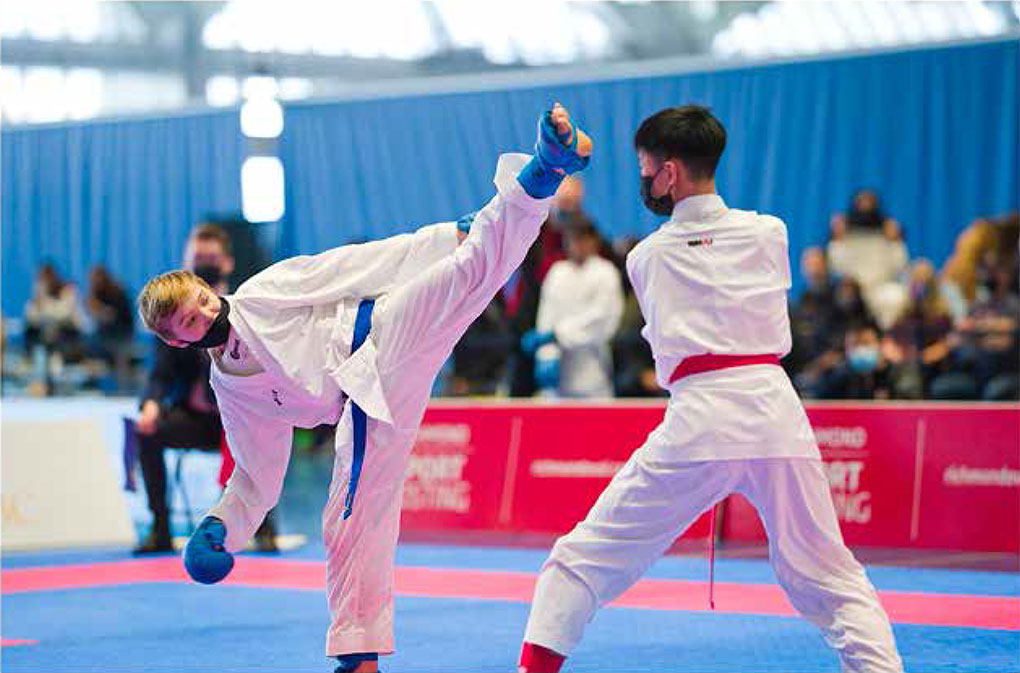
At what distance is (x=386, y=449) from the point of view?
14.5 feet

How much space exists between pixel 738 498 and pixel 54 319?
857 centimetres

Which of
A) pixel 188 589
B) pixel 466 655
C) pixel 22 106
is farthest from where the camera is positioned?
pixel 22 106

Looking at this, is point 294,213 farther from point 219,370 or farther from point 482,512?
point 219,370

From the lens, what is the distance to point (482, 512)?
9.52 metres

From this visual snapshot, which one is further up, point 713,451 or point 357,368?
point 357,368

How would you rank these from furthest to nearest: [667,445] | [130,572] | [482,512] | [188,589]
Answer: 1. [482,512]
2. [130,572]
3. [188,589]
4. [667,445]

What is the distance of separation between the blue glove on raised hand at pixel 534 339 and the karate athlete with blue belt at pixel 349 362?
5.76 meters

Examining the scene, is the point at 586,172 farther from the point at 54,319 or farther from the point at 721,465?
the point at 721,465

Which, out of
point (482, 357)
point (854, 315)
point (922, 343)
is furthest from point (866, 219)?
point (482, 357)

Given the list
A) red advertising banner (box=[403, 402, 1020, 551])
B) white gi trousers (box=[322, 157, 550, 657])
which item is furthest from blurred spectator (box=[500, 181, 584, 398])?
white gi trousers (box=[322, 157, 550, 657])

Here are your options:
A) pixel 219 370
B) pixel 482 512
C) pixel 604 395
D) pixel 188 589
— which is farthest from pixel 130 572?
pixel 219 370

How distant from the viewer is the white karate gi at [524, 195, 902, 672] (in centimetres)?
389

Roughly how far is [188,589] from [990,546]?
12.9 ft

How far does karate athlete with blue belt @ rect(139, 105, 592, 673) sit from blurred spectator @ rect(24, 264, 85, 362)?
10894 millimetres
